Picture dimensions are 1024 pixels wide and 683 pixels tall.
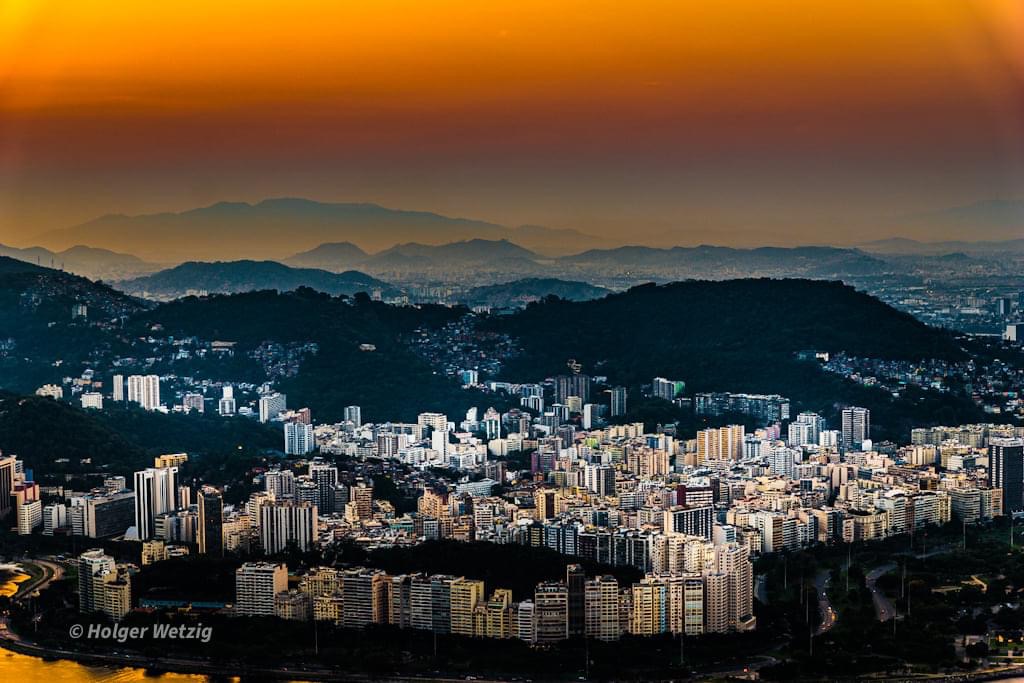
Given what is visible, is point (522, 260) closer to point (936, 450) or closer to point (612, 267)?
point (612, 267)

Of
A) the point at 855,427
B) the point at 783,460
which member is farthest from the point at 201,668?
the point at 855,427

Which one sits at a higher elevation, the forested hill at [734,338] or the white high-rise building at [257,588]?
the forested hill at [734,338]

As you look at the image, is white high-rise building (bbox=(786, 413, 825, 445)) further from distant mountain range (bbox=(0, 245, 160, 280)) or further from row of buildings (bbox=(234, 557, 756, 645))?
distant mountain range (bbox=(0, 245, 160, 280))

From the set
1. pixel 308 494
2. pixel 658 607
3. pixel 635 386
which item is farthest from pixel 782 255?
pixel 658 607

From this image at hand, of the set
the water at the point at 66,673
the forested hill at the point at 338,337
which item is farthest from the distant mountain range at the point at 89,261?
the water at the point at 66,673

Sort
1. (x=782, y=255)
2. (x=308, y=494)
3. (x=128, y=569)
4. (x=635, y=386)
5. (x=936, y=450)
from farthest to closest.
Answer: (x=782, y=255) → (x=635, y=386) → (x=936, y=450) → (x=308, y=494) → (x=128, y=569)

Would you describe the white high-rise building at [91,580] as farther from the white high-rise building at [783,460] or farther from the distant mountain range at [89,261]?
the distant mountain range at [89,261]
